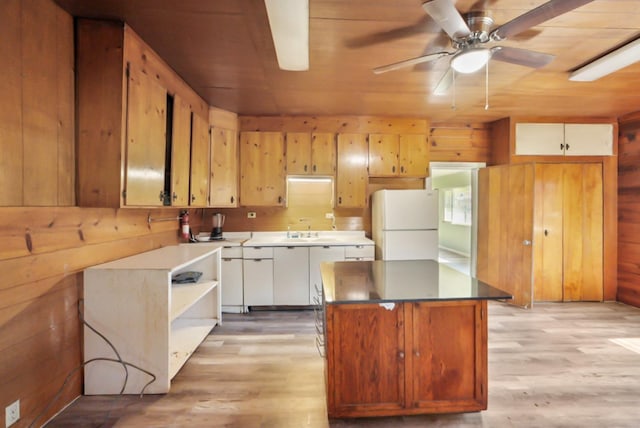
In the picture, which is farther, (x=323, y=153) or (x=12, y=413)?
(x=323, y=153)

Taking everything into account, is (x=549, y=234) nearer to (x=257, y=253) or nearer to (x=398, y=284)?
(x=398, y=284)

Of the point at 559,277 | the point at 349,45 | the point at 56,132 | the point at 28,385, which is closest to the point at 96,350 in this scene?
the point at 28,385

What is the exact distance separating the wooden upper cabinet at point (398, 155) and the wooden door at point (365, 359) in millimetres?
2558

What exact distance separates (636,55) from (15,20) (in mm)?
4125

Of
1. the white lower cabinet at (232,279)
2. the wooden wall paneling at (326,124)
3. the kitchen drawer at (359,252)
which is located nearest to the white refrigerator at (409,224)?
the kitchen drawer at (359,252)

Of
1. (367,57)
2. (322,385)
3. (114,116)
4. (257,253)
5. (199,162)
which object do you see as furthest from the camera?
(257,253)

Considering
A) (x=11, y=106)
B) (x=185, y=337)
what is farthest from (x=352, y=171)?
(x=11, y=106)

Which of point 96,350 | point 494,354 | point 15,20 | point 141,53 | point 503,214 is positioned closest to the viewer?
point 15,20

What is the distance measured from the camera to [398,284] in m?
1.77

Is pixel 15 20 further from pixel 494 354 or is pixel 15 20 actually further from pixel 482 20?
pixel 494 354

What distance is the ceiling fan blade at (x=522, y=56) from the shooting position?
1.82 meters

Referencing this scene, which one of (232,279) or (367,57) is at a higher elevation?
(367,57)

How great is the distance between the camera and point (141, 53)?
2.11 metres

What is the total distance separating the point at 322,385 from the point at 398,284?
3.34 feet
